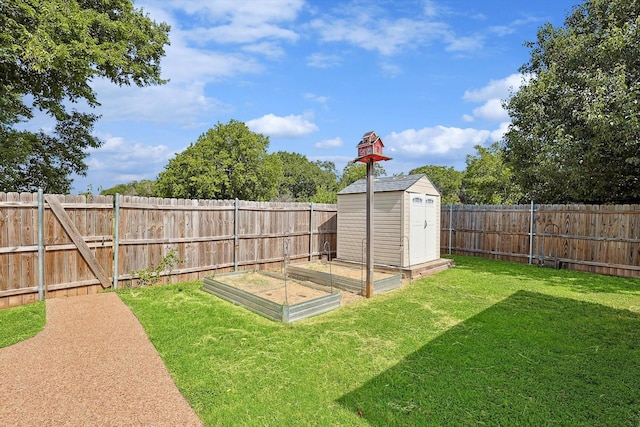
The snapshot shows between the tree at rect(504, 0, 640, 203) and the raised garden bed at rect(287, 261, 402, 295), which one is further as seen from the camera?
the tree at rect(504, 0, 640, 203)

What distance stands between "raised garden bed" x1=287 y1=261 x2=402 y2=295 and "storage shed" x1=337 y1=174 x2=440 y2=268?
1.45 feet

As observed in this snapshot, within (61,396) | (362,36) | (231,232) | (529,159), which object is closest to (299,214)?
(231,232)

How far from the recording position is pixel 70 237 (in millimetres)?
5875

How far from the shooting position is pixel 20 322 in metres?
4.61

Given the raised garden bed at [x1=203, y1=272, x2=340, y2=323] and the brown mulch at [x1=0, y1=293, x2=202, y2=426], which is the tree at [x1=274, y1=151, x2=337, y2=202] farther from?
the brown mulch at [x1=0, y1=293, x2=202, y2=426]

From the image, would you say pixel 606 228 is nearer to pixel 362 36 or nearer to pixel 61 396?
pixel 362 36

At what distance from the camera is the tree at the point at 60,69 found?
639 centimetres

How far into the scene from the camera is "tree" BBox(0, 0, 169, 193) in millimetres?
6395

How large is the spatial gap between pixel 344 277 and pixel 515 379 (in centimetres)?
398

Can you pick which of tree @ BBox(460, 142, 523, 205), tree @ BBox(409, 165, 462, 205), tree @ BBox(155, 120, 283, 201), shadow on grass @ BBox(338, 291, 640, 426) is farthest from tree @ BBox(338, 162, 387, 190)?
shadow on grass @ BBox(338, 291, 640, 426)

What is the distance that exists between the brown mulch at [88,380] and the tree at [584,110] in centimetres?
→ 1001

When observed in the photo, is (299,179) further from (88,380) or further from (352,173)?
(88,380)

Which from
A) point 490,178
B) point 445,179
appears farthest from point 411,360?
point 445,179

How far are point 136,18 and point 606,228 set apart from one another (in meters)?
14.2
